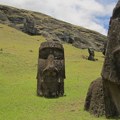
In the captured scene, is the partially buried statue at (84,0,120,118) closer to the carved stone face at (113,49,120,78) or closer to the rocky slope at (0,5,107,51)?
the carved stone face at (113,49,120,78)

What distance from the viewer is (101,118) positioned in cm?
1310

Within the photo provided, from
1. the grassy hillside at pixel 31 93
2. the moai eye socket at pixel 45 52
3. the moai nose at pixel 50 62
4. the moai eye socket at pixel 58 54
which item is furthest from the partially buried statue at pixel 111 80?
the moai eye socket at pixel 45 52

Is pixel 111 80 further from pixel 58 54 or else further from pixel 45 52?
pixel 45 52

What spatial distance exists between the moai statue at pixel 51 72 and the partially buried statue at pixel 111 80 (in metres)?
6.20

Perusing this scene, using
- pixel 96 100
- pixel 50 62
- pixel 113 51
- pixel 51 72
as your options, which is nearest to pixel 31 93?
A: pixel 51 72

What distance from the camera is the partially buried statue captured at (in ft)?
34.0

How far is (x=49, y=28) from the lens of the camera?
8506cm

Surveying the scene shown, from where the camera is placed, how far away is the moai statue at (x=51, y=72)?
65.4 ft

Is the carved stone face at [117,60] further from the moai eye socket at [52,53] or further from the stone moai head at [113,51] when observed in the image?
the moai eye socket at [52,53]

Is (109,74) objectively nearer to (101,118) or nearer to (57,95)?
(101,118)

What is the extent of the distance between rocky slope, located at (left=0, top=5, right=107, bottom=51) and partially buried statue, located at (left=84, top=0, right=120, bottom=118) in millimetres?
54081

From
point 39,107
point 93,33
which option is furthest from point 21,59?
point 93,33

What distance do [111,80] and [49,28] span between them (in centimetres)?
7494

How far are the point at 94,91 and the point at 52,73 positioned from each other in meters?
6.12
